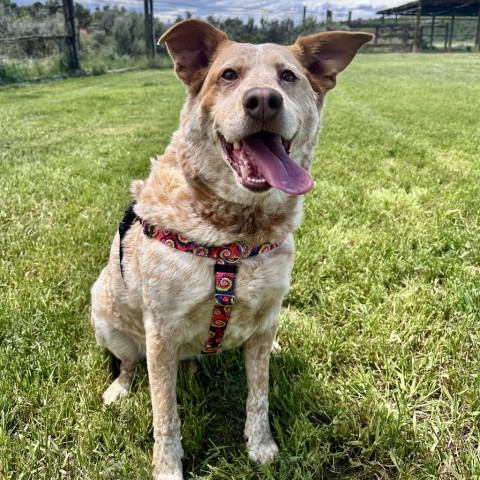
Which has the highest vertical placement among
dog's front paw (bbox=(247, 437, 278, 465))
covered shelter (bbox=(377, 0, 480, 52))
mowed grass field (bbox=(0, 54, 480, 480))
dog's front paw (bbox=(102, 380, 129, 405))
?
covered shelter (bbox=(377, 0, 480, 52))

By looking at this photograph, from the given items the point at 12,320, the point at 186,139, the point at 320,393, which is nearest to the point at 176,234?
the point at 186,139

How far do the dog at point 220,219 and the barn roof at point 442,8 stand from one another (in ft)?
118

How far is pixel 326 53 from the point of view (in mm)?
2256

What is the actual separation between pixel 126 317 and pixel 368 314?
4.61 feet

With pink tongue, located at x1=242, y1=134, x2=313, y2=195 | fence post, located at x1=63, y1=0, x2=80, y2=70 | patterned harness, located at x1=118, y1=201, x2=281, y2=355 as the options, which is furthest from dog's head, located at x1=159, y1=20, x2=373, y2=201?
fence post, located at x1=63, y1=0, x2=80, y2=70

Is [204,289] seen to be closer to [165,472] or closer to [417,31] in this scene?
[165,472]

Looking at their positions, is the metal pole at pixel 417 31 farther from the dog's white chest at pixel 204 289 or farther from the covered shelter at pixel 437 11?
the dog's white chest at pixel 204 289

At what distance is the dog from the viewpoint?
5.94 ft

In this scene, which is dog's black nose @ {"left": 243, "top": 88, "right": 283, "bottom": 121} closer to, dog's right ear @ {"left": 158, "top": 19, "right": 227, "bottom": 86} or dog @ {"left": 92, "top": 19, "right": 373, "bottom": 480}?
dog @ {"left": 92, "top": 19, "right": 373, "bottom": 480}

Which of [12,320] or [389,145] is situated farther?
[389,145]

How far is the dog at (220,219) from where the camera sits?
5.94 feet

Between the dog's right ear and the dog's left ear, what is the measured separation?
0.40 metres

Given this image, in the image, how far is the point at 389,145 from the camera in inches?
267

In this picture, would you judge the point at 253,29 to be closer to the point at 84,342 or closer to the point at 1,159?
the point at 1,159
